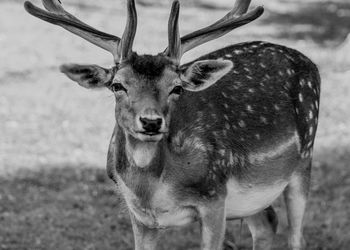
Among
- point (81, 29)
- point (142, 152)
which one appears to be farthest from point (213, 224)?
point (81, 29)

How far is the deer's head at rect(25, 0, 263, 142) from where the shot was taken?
571 centimetres

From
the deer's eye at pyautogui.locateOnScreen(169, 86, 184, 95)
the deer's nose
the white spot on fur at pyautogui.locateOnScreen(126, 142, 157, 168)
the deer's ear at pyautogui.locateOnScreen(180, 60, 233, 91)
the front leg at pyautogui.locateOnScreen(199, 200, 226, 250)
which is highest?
the deer's ear at pyautogui.locateOnScreen(180, 60, 233, 91)

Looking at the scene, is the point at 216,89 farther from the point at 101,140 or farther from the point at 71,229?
the point at 101,140

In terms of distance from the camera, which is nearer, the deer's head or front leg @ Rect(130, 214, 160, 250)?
the deer's head

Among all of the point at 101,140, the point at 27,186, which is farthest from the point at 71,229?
the point at 101,140

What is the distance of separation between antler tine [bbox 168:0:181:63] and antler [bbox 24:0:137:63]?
24cm

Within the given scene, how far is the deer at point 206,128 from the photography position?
5.90 metres

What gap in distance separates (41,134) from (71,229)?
11.9ft

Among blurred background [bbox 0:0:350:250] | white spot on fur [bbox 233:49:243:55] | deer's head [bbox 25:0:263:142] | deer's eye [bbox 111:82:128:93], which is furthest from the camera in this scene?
blurred background [bbox 0:0:350:250]

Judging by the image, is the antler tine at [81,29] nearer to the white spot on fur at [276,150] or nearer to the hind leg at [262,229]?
the white spot on fur at [276,150]

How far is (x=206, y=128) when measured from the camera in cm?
652

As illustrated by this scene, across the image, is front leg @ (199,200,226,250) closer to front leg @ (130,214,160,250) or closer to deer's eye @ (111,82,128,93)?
front leg @ (130,214,160,250)

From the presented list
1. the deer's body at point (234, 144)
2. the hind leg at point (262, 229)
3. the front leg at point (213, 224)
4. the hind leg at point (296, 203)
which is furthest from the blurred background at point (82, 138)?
the front leg at point (213, 224)

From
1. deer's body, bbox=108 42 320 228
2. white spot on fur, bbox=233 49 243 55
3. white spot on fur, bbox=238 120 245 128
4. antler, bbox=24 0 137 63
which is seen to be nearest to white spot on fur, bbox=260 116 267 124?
deer's body, bbox=108 42 320 228
